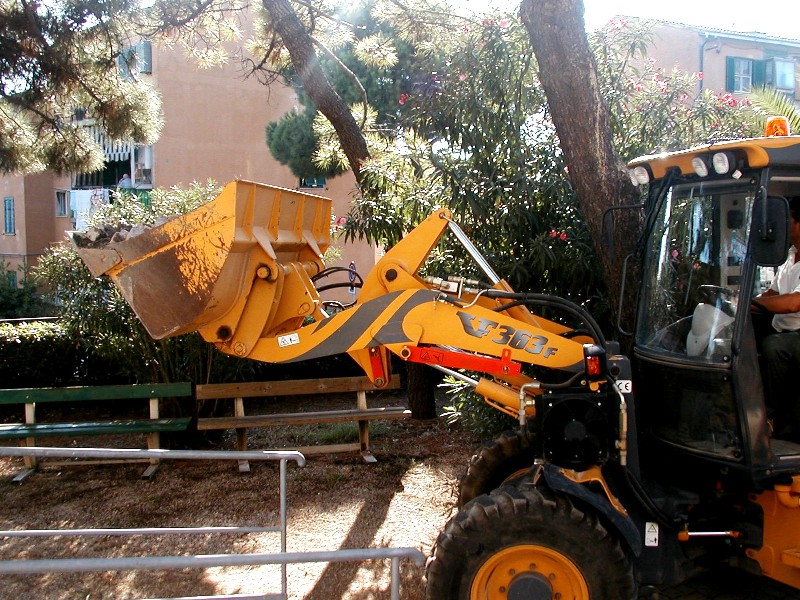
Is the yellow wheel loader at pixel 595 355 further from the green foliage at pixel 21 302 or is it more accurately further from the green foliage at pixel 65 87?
the green foliage at pixel 21 302

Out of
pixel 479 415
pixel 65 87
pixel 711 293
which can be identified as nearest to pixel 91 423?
pixel 479 415

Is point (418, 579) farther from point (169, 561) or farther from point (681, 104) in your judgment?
point (681, 104)

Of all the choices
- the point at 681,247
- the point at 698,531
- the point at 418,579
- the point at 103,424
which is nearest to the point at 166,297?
the point at 418,579

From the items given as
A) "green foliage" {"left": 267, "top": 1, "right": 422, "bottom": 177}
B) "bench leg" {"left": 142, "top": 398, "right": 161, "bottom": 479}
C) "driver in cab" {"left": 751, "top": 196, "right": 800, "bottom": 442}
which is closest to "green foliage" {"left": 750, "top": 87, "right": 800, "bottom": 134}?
"green foliage" {"left": 267, "top": 1, "right": 422, "bottom": 177}

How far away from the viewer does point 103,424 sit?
6980mm

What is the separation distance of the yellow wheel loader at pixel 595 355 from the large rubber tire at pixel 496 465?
0.04m

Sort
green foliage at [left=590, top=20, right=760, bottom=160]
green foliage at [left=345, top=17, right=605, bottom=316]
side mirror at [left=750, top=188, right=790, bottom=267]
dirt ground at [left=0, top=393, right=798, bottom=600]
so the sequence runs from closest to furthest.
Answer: side mirror at [left=750, top=188, right=790, bottom=267]
dirt ground at [left=0, top=393, right=798, bottom=600]
green foliage at [left=345, top=17, right=605, bottom=316]
green foliage at [left=590, top=20, right=760, bottom=160]

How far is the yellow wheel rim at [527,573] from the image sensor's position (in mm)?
3521

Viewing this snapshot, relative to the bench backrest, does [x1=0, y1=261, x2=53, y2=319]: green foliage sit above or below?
above

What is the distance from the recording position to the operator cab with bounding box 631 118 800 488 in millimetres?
3488

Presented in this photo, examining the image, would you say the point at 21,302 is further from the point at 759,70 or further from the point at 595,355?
the point at 759,70

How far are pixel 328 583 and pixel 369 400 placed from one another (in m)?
5.25

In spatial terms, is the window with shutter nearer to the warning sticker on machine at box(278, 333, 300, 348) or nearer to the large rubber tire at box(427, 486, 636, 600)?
the warning sticker on machine at box(278, 333, 300, 348)

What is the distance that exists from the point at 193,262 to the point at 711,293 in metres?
2.62
